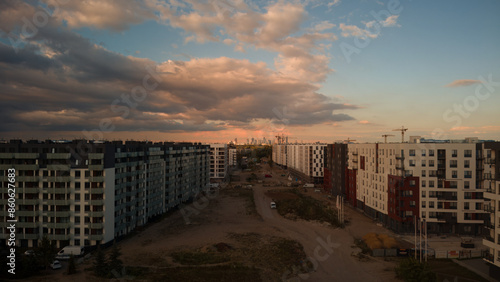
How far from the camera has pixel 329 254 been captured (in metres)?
47.4

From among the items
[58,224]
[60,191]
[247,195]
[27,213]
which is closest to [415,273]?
[58,224]

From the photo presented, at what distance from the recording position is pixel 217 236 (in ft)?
186

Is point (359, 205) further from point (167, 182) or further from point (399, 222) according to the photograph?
point (167, 182)

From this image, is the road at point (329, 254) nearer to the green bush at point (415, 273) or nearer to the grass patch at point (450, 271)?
the green bush at point (415, 273)

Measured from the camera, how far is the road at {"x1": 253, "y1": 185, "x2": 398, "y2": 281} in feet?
128

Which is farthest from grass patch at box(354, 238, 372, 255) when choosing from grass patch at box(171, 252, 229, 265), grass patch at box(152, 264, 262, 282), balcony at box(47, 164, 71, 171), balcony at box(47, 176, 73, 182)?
balcony at box(47, 164, 71, 171)

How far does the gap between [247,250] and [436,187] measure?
39.3m

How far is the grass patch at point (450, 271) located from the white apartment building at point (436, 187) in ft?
46.2

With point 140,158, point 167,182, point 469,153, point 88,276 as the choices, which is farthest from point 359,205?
point 88,276

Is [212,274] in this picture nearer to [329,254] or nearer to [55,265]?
[329,254]

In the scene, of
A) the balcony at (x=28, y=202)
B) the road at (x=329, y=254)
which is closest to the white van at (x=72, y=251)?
the balcony at (x=28, y=202)

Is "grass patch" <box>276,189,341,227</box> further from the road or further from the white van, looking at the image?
the white van

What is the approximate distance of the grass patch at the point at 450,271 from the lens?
37500 millimetres

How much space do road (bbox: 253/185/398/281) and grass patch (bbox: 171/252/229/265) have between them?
41.6 ft
